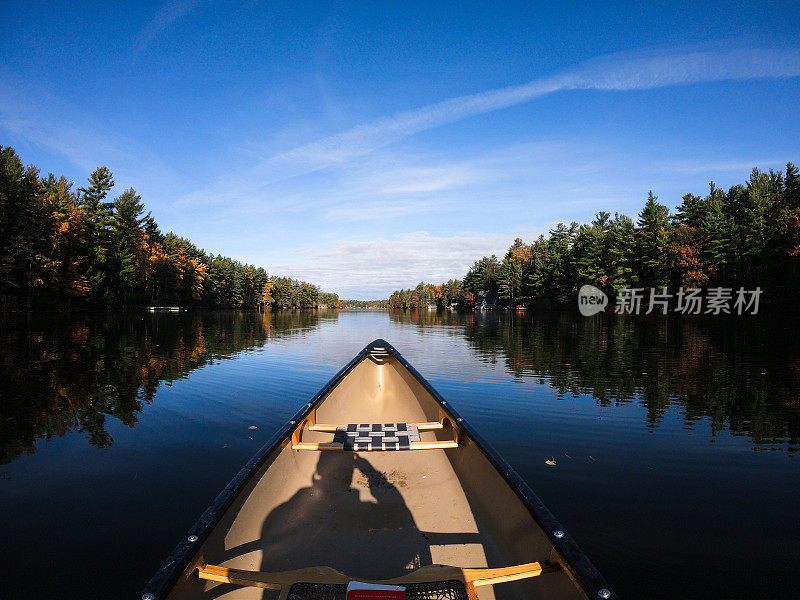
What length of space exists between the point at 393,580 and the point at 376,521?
139cm

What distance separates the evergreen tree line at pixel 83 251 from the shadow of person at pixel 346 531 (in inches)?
1869

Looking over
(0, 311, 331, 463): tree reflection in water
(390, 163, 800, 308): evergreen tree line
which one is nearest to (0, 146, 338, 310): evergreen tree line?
(0, 311, 331, 463): tree reflection in water

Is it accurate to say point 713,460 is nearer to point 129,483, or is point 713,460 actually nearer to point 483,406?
point 483,406

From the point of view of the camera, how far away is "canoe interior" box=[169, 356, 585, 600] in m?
2.39

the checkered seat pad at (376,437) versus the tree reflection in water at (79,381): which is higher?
the checkered seat pad at (376,437)

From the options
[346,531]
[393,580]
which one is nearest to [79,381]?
[346,531]

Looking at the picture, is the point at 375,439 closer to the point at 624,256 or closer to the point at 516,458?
the point at 516,458

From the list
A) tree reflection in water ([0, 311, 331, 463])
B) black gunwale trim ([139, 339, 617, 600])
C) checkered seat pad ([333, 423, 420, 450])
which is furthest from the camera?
tree reflection in water ([0, 311, 331, 463])

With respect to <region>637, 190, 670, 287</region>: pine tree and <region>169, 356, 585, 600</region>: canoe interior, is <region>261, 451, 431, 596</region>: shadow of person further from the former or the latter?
<region>637, 190, 670, 287</region>: pine tree

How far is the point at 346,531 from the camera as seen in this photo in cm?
317

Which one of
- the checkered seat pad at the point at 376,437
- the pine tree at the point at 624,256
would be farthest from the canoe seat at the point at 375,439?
the pine tree at the point at 624,256

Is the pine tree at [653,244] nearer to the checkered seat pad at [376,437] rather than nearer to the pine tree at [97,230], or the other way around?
the checkered seat pad at [376,437]

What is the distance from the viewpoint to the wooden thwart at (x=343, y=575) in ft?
6.48

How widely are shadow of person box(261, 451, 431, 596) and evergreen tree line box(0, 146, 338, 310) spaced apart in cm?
4746
